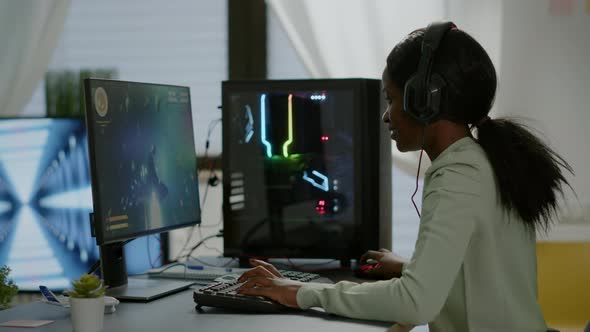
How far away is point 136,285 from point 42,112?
1766mm

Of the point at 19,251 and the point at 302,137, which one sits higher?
the point at 302,137

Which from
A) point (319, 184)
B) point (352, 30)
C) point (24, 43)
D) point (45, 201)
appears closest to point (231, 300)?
point (319, 184)

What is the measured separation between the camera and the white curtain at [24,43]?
3.05 m

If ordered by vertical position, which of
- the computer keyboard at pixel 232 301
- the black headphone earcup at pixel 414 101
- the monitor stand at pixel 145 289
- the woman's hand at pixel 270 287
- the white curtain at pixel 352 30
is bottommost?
the monitor stand at pixel 145 289

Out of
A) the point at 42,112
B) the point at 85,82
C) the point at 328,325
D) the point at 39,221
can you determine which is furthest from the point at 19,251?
the point at 328,325

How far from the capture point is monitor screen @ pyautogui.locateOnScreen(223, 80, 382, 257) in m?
1.93

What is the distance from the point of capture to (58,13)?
3.07 meters

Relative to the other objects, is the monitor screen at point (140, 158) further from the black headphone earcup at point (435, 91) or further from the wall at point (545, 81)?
the wall at point (545, 81)

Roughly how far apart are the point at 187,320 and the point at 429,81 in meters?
0.63

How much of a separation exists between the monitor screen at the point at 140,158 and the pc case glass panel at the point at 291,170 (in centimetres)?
15

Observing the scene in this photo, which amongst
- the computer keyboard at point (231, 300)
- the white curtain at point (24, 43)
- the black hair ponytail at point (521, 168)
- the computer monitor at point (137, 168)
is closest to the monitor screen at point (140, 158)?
the computer monitor at point (137, 168)

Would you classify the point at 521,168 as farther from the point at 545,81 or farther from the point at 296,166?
the point at 545,81

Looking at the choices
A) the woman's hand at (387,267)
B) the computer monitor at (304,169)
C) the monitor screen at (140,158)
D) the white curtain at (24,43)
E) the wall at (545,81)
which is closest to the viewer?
the monitor screen at (140,158)

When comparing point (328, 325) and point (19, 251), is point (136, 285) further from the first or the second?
point (19, 251)
